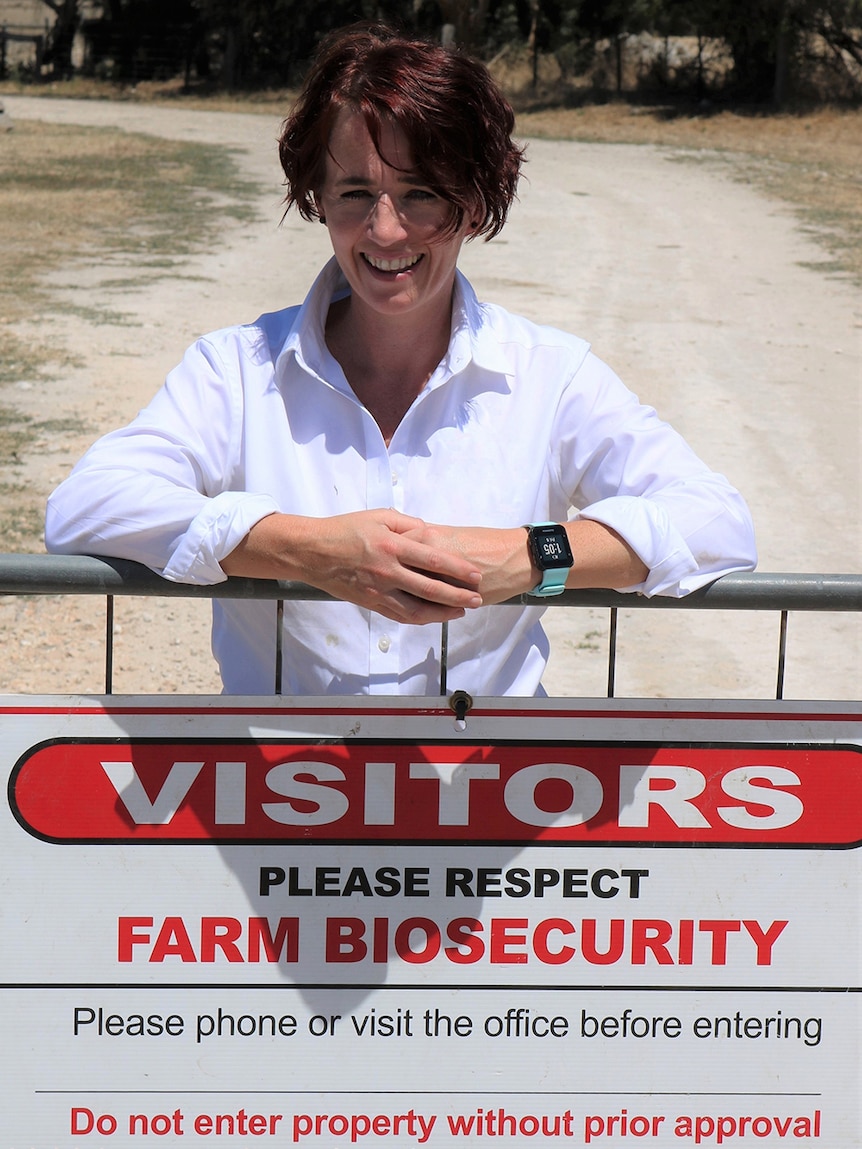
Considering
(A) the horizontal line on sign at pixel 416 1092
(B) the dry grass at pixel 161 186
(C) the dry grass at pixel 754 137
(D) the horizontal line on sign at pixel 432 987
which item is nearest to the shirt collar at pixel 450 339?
(D) the horizontal line on sign at pixel 432 987

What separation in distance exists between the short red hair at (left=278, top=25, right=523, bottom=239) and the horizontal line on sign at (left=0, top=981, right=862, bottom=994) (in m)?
1.15

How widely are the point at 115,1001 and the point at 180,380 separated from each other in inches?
36.9

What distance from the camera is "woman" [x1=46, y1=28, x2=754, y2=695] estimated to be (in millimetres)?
2010

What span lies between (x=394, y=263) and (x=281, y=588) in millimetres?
555

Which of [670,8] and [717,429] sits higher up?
[670,8]

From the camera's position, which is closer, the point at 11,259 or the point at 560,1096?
the point at 560,1096

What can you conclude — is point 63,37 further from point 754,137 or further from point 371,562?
point 371,562

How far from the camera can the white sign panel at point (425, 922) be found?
202 centimetres

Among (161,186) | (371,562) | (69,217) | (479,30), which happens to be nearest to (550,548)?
(371,562)

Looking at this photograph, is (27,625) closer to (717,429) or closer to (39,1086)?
(39,1086)

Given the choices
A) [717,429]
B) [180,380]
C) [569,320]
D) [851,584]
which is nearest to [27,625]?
[180,380]

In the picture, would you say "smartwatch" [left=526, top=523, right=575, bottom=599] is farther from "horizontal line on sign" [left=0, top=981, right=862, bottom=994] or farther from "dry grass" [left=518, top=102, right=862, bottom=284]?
"dry grass" [left=518, top=102, right=862, bottom=284]

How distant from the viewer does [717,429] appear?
8930 millimetres

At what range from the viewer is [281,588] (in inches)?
79.4
